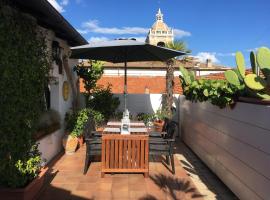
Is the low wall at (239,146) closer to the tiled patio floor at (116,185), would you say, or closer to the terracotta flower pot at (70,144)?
the tiled patio floor at (116,185)

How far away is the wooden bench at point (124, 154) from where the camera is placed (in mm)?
6031

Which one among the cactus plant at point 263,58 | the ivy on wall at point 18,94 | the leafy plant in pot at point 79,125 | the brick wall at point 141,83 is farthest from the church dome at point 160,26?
the cactus plant at point 263,58

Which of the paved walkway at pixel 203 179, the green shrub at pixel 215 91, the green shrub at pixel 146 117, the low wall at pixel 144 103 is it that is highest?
the green shrub at pixel 215 91

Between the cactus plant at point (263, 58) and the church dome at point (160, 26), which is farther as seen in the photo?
the church dome at point (160, 26)

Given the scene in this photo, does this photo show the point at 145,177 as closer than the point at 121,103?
Yes

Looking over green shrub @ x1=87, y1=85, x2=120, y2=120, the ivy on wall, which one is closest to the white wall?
green shrub @ x1=87, y1=85, x2=120, y2=120

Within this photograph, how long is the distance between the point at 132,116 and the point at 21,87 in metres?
7.34

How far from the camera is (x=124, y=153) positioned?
6.05 m

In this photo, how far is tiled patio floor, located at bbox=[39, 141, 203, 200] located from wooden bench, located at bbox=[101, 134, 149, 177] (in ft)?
0.54

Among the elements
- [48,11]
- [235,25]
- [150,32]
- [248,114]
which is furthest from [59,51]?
[150,32]

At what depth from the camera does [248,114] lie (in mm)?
4633

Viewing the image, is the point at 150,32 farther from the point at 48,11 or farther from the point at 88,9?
the point at 48,11

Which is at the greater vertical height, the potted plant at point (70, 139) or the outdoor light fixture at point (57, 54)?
the outdoor light fixture at point (57, 54)

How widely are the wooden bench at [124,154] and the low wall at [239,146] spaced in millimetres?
1351
